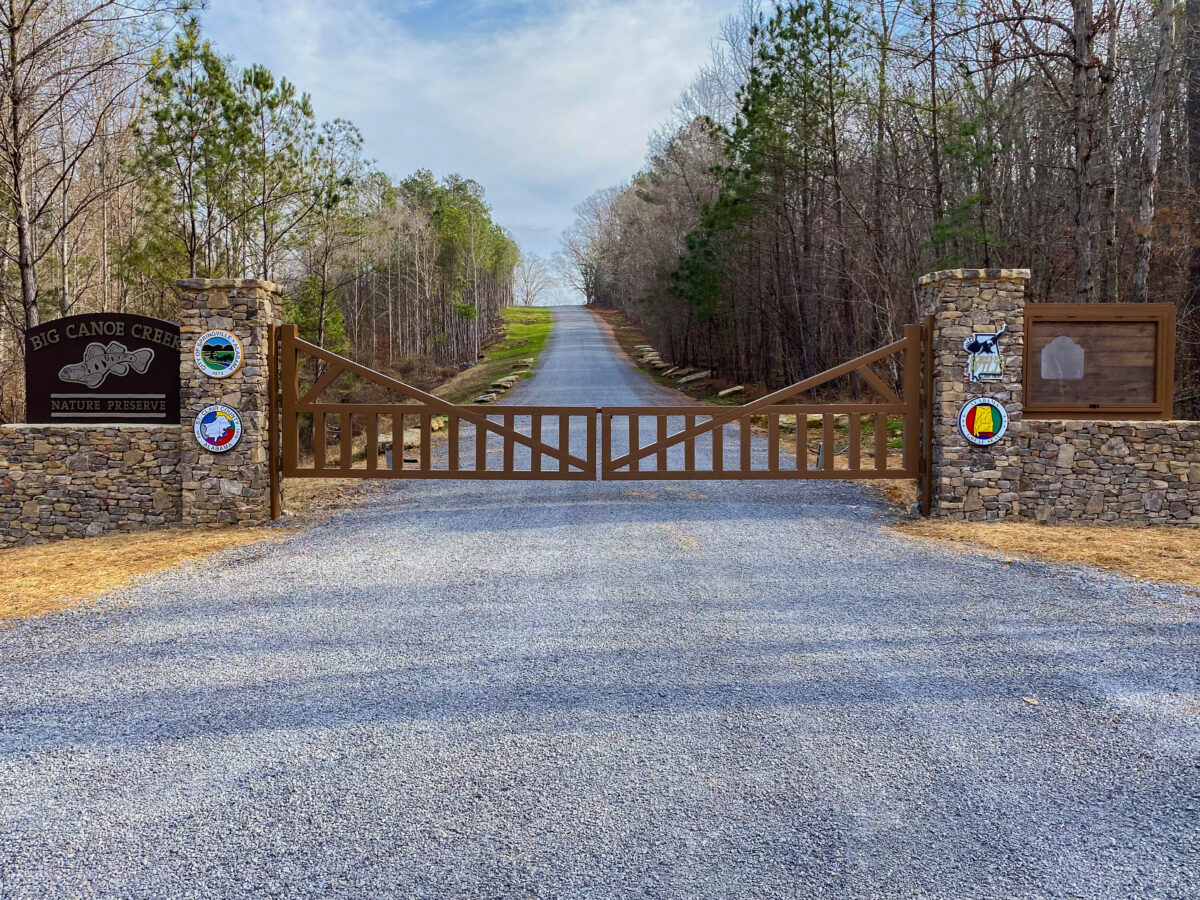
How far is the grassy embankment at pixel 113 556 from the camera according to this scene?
19.8 feet

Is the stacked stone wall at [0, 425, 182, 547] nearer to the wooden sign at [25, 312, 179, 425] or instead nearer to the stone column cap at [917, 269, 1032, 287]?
the wooden sign at [25, 312, 179, 425]

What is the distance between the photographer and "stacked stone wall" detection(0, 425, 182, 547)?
335 inches

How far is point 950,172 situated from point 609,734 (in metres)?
16.8

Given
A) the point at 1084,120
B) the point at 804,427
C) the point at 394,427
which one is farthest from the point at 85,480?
the point at 1084,120

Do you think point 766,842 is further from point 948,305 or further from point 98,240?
point 98,240

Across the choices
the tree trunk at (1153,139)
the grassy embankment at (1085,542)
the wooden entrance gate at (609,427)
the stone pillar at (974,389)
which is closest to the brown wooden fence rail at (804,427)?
the wooden entrance gate at (609,427)

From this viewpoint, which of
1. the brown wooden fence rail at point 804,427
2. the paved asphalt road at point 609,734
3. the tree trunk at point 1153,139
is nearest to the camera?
the paved asphalt road at point 609,734

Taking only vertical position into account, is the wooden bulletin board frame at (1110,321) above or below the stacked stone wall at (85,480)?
above

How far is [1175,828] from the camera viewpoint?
2.86 meters

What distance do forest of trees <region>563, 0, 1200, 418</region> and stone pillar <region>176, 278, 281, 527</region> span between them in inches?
411

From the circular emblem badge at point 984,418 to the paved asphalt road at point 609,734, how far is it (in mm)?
2060

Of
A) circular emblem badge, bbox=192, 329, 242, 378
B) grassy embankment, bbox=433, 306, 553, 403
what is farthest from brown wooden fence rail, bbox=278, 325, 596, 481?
grassy embankment, bbox=433, 306, 553, 403

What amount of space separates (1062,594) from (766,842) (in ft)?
13.3

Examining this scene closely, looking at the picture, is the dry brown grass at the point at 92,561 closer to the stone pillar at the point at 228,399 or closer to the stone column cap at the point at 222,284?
the stone pillar at the point at 228,399
